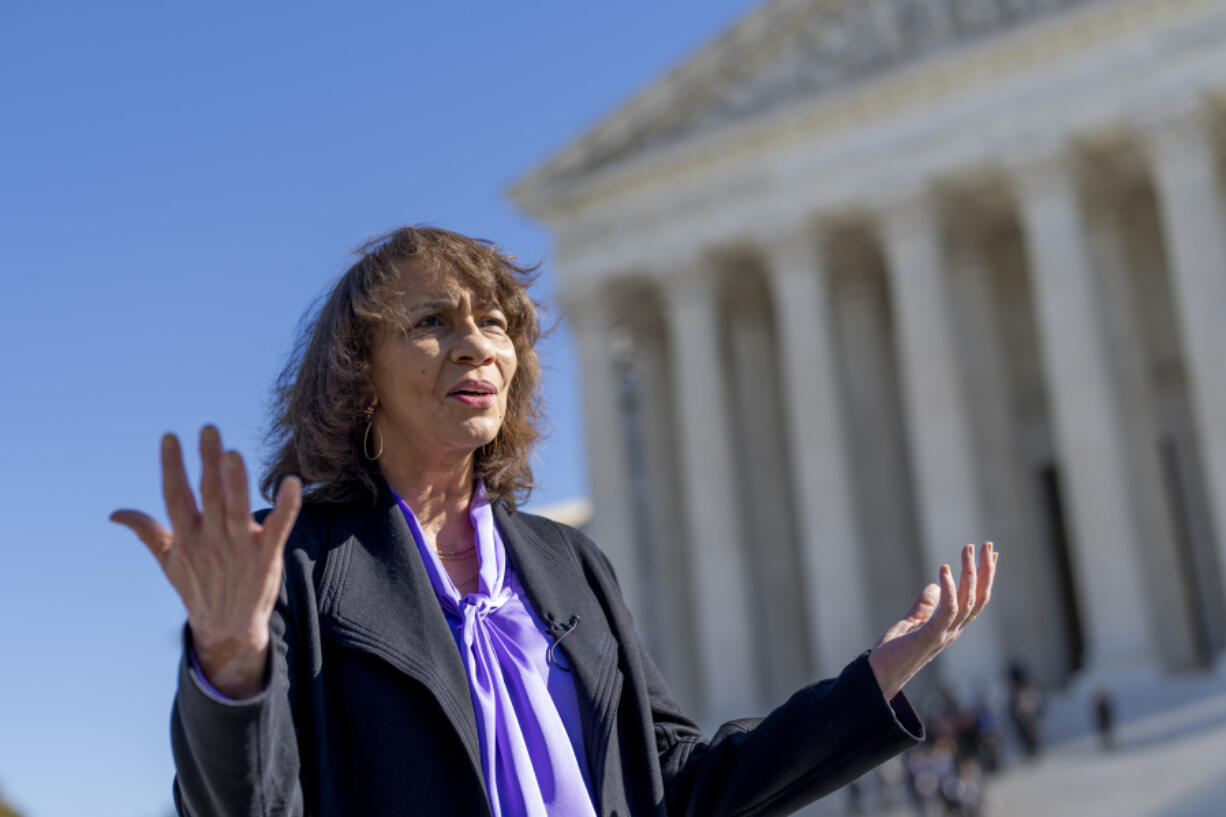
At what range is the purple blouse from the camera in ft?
9.56

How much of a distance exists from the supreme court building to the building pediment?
0.08 meters

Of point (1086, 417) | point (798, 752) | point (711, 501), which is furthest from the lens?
point (711, 501)

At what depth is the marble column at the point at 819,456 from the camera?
113 feet

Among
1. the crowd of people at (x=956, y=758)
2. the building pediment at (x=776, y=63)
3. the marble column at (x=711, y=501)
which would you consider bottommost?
the crowd of people at (x=956, y=758)

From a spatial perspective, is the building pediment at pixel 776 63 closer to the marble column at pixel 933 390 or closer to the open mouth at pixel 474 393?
the marble column at pixel 933 390

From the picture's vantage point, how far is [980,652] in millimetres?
31859

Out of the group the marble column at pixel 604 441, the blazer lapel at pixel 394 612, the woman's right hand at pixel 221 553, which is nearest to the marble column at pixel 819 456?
the marble column at pixel 604 441

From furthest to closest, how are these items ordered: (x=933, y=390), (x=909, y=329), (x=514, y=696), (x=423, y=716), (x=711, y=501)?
(x=711, y=501) → (x=909, y=329) → (x=933, y=390) → (x=514, y=696) → (x=423, y=716)

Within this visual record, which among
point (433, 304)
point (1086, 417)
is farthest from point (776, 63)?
point (433, 304)

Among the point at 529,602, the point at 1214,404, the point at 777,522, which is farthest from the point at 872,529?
the point at 529,602

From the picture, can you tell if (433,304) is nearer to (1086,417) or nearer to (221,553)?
(221,553)

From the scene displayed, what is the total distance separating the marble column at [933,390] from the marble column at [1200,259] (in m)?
5.29

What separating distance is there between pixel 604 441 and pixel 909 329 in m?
9.03

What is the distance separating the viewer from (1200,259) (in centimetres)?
3112
